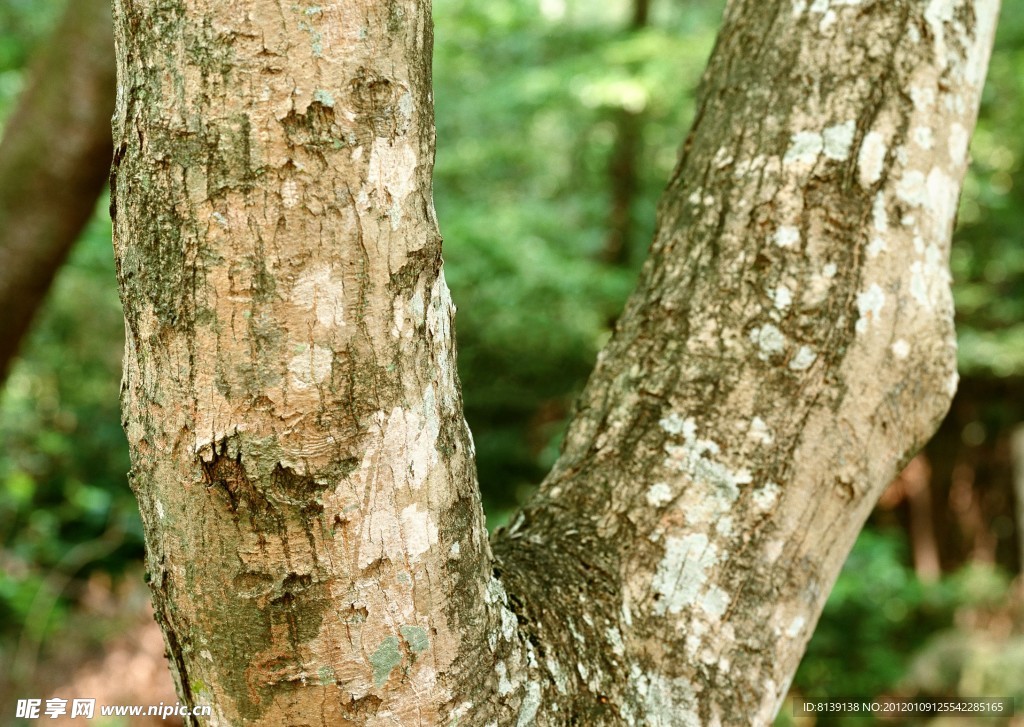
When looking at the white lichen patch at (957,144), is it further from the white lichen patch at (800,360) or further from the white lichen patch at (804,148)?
the white lichen patch at (800,360)

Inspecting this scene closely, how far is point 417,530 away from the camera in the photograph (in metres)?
0.89

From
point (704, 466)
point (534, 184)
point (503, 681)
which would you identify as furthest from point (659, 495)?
point (534, 184)

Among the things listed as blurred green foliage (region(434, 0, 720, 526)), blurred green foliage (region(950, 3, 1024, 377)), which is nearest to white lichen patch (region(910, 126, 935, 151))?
blurred green foliage (region(434, 0, 720, 526))

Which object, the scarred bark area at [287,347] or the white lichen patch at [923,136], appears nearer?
the scarred bark area at [287,347]

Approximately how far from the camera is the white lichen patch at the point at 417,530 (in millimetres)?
879

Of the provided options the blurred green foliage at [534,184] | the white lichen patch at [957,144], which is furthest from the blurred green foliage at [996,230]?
the white lichen patch at [957,144]

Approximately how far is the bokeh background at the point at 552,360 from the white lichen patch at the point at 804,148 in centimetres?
363

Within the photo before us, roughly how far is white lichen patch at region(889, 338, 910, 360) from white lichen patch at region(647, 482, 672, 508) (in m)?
0.39

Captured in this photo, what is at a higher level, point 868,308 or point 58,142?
point 58,142

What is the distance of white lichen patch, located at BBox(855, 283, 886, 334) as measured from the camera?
47.3 inches

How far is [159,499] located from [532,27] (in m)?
5.94

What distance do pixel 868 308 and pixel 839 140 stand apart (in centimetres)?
26

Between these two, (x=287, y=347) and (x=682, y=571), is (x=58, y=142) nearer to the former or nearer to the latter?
(x=287, y=347)

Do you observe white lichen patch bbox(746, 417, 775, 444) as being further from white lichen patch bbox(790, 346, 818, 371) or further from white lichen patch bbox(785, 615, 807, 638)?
white lichen patch bbox(785, 615, 807, 638)
